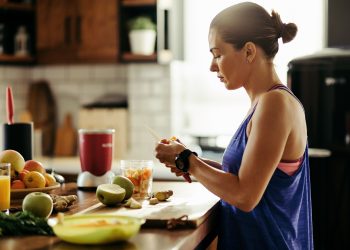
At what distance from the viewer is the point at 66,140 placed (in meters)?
4.94

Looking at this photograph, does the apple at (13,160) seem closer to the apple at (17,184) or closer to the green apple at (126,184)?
the apple at (17,184)

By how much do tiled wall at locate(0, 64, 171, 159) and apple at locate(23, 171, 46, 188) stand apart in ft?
8.03

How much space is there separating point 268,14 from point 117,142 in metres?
2.86

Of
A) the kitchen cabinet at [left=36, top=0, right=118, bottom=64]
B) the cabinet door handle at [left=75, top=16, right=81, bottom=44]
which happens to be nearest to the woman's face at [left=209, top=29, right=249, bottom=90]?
the kitchen cabinet at [left=36, top=0, right=118, bottom=64]

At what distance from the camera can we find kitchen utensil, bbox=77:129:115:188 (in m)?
2.46

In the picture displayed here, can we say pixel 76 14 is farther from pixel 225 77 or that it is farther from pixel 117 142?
pixel 225 77

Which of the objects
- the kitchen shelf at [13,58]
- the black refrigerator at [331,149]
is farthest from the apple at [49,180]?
the kitchen shelf at [13,58]

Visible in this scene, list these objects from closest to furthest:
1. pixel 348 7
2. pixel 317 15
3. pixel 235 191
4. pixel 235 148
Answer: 1. pixel 235 191
2. pixel 235 148
3. pixel 348 7
4. pixel 317 15

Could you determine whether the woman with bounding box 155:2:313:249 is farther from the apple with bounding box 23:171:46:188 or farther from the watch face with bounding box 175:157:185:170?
the apple with bounding box 23:171:46:188

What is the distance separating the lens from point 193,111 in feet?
15.8

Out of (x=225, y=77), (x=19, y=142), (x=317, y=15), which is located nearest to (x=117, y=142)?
(x=317, y=15)

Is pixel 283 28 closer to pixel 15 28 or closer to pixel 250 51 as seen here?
pixel 250 51

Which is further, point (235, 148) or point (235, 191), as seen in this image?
point (235, 148)

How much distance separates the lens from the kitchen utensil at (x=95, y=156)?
2.46 metres
